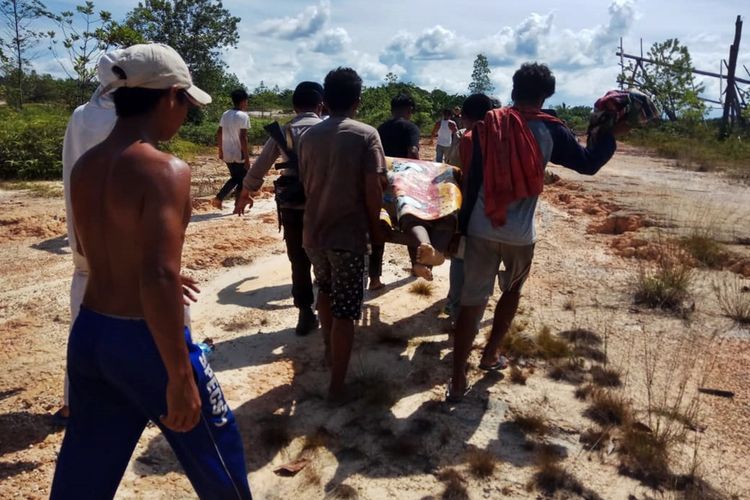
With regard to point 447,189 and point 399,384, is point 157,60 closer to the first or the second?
point 447,189

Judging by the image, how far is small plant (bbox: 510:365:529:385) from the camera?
3758 millimetres

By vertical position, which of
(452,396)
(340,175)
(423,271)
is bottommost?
(452,396)

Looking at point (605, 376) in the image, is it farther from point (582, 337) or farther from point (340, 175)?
point (340, 175)

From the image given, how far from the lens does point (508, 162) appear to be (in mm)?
3076

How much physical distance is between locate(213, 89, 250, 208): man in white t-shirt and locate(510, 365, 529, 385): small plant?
16.6 ft

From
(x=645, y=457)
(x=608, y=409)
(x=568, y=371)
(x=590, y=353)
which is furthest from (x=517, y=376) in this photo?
(x=645, y=457)

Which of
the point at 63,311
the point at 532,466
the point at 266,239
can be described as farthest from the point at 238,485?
the point at 266,239

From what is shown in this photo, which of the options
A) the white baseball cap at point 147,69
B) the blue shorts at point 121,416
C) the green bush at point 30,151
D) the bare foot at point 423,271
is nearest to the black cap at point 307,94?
the bare foot at point 423,271

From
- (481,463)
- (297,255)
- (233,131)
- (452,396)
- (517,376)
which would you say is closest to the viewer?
(481,463)

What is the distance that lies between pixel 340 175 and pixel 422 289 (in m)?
2.29

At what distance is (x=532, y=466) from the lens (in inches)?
116

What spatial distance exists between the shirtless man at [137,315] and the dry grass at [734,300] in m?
4.30

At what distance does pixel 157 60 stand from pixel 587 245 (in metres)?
6.23

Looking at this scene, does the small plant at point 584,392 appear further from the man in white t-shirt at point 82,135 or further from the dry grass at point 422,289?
the man in white t-shirt at point 82,135
